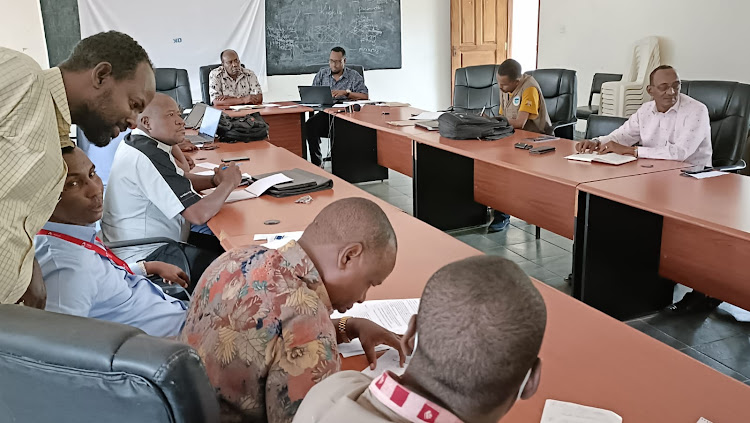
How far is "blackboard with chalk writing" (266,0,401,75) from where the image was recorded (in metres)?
Answer: 7.50

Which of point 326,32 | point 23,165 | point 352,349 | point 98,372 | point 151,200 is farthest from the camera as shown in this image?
point 326,32

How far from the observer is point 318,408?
2.77 ft

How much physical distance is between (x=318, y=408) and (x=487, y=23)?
8022 mm

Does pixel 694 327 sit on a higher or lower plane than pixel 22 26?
lower

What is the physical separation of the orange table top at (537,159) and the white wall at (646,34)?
294 centimetres

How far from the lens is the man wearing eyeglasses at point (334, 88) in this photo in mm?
6336

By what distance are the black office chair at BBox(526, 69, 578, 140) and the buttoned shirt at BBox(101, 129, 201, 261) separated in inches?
127

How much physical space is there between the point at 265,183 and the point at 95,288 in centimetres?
133

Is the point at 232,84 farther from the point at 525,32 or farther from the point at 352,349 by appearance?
the point at 352,349

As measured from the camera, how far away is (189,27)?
7.14m

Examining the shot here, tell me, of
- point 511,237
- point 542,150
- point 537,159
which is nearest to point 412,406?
point 537,159

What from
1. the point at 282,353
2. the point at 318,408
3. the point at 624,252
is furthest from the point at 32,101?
the point at 624,252

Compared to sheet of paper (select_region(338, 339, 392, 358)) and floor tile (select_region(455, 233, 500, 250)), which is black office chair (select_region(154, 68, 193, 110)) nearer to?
floor tile (select_region(455, 233, 500, 250))

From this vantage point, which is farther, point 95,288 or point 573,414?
point 95,288
